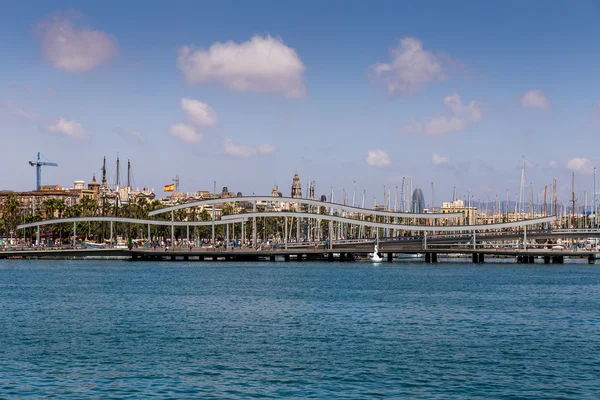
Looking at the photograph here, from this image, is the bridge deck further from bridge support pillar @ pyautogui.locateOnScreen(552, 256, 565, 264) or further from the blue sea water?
the blue sea water

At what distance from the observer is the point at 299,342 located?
44969 mm

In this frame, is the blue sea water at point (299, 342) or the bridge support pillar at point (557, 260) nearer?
the blue sea water at point (299, 342)

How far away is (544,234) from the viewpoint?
152250 mm

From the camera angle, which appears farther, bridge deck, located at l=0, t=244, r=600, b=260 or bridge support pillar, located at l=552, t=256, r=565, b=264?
bridge support pillar, located at l=552, t=256, r=565, b=264

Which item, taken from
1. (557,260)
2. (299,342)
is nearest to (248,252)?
(557,260)

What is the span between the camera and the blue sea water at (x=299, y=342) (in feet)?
111

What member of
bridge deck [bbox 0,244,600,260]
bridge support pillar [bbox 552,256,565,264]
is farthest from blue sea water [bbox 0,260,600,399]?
bridge support pillar [bbox 552,256,565,264]

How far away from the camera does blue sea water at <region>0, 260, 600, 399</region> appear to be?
3397 centimetres

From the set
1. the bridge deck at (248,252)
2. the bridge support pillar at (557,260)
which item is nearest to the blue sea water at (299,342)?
the bridge deck at (248,252)

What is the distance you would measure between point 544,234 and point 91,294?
95814 mm

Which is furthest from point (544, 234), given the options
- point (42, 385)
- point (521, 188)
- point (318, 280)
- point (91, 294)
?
point (42, 385)

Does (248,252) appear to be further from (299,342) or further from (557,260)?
(299,342)

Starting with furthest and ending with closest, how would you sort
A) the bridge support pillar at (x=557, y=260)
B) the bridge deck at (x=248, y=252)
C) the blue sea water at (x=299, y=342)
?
the bridge support pillar at (x=557, y=260), the bridge deck at (x=248, y=252), the blue sea water at (x=299, y=342)

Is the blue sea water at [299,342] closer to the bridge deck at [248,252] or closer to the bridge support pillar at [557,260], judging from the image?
the bridge deck at [248,252]
